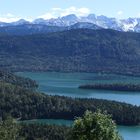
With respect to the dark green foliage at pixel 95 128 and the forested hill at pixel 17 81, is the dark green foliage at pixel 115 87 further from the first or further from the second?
the dark green foliage at pixel 95 128

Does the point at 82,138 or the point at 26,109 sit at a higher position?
the point at 82,138

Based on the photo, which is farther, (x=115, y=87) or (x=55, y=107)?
(x=115, y=87)

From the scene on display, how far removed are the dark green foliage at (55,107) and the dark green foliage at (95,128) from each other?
2862 inches

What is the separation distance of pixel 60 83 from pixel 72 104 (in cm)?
Result: 7726

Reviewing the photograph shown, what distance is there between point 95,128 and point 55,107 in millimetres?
86193

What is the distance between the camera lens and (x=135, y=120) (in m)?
96.2

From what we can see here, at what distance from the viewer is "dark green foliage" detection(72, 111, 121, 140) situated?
22922 millimetres

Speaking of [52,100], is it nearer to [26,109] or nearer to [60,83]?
[26,109]

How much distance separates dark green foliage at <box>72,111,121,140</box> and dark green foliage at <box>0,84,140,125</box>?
72695 mm

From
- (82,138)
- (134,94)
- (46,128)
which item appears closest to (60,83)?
(134,94)

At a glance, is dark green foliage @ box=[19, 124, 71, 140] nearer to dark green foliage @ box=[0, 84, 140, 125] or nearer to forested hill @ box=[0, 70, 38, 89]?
dark green foliage @ box=[0, 84, 140, 125]

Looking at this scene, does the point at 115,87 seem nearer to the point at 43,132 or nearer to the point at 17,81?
the point at 17,81

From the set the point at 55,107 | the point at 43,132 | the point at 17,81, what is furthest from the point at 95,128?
the point at 17,81

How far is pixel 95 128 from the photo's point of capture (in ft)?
75.5
